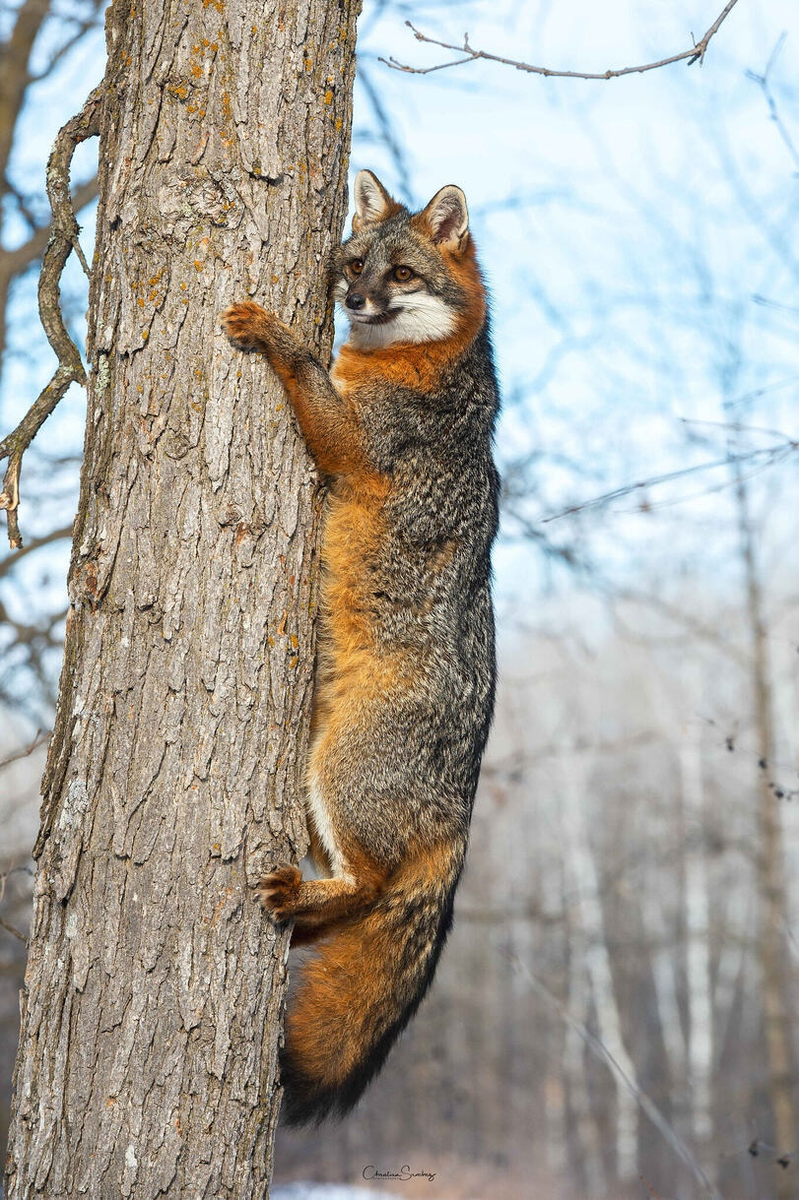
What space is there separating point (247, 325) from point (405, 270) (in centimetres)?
166

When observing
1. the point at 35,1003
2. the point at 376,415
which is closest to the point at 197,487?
the point at 376,415

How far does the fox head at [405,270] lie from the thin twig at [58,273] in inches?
41.3

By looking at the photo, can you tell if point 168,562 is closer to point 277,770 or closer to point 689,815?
point 277,770

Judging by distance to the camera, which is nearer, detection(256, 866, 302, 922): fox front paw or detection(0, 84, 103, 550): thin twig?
A: detection(256, 866, 302, 922): fox front paw

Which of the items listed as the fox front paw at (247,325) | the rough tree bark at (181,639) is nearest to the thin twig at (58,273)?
the rough tree bark at (181,639)

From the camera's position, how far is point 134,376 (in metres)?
3.09

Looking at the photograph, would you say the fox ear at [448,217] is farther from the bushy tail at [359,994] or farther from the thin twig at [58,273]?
the bushy tail at [359,994]

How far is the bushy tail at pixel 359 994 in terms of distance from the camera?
352 centimetres

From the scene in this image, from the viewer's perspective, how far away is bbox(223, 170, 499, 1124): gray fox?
3584mm

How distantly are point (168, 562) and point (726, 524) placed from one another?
39.4 ft

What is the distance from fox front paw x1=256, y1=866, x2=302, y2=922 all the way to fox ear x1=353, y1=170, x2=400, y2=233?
3.27 meters

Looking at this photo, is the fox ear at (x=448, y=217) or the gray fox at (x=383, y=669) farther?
the fox ear at (x=448, y=217)

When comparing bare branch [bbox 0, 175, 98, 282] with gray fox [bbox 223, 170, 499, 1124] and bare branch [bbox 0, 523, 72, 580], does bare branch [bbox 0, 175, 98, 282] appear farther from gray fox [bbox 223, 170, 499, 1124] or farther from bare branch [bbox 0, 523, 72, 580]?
gray fox [bbox 223, 170, 499, 1124]

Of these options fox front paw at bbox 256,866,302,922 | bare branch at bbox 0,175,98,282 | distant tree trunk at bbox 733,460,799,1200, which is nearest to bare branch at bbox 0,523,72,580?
bare branch at bbox 0,175,98,282
